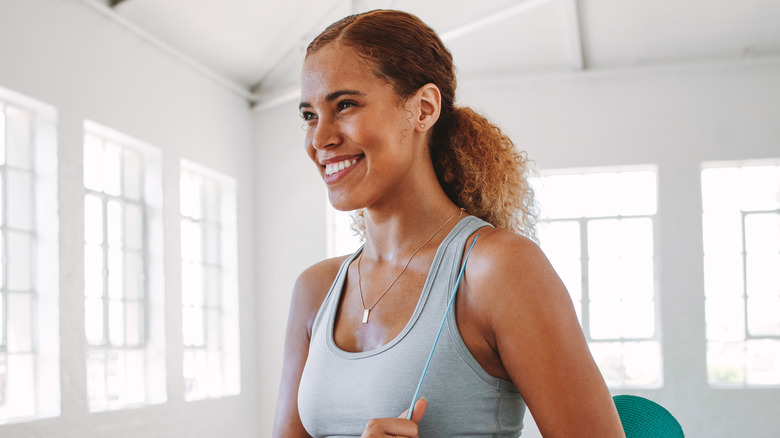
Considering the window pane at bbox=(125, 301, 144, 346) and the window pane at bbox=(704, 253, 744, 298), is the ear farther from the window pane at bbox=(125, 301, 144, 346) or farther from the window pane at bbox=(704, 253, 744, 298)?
the window pane at bbox=(704, 253, 744, 298)

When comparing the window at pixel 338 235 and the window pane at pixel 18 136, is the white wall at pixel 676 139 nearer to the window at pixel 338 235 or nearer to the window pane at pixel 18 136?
the window at pixel 338 235

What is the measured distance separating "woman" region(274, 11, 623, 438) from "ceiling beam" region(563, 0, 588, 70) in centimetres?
778

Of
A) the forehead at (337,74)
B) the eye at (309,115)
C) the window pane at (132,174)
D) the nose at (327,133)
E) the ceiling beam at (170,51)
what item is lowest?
the nose at (327,133)

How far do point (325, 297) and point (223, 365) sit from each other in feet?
30.0

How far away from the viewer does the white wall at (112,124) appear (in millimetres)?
6453

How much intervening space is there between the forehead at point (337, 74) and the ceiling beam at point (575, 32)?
7.94 meters

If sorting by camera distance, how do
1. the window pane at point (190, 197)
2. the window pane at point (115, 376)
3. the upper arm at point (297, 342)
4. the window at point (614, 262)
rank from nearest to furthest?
the upper arm at point (297, 342) < the window pane at point (115, 376) < the window pane at point (190, 197) < the window at point (614, 262)

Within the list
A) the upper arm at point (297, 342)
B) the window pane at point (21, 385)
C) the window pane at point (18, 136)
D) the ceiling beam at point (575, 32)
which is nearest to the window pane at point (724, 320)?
the ceiling beam at point (575, 32)

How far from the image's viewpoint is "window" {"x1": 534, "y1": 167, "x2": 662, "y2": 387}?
10.3 m

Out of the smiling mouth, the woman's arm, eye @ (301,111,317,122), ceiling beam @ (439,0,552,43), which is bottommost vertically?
the woman's arm

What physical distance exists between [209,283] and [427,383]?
926cm

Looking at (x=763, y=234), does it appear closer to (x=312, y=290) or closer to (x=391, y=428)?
(x=312, y=290)

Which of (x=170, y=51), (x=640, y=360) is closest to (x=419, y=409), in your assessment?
(x=170, y=51)

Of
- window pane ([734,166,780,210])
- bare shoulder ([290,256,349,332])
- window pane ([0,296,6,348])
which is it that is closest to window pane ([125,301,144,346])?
window pane ([0,296,6,348])
